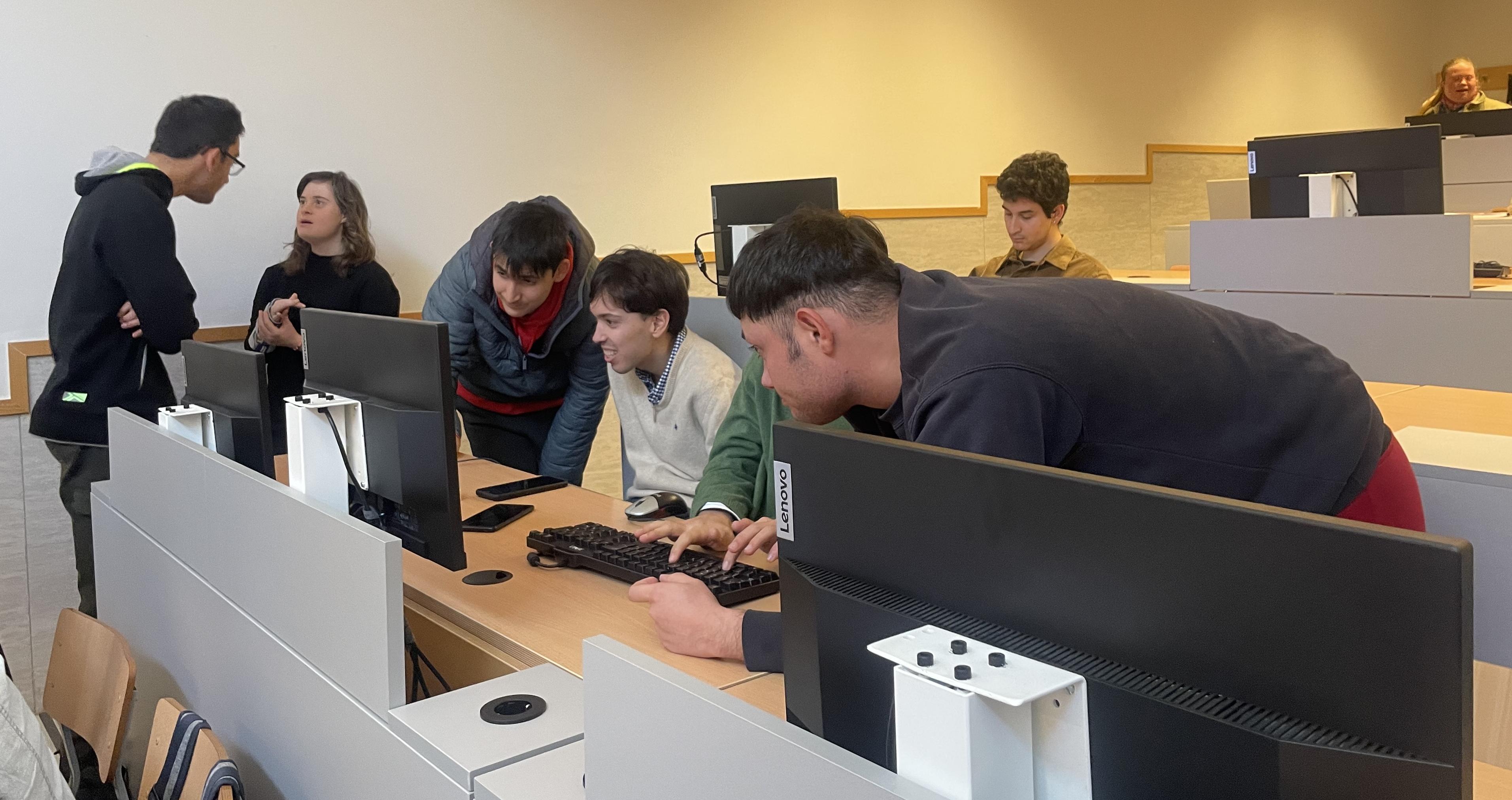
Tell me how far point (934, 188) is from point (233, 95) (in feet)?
10.5

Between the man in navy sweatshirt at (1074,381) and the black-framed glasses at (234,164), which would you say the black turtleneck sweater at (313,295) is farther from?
the man in navy sweatshirt at (1074,381)

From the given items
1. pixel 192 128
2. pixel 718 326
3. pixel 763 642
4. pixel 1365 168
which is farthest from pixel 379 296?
pixel 1365 168

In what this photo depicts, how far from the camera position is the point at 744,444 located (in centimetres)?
223

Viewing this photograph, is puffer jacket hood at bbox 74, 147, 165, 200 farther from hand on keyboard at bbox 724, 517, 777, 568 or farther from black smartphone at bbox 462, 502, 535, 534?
hand on keyboard at bbox 724, 517, 777, 568

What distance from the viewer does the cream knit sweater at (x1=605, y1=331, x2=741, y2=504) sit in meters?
2.53

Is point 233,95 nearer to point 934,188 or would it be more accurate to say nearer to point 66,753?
point 66,753

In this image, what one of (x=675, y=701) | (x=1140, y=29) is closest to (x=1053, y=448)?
(x=675, y=701)

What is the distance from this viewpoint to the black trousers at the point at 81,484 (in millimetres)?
2928

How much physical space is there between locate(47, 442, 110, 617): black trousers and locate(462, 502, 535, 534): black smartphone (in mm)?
1302

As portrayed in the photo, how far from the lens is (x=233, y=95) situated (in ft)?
12.2

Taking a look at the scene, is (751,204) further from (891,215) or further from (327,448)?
(891,215)

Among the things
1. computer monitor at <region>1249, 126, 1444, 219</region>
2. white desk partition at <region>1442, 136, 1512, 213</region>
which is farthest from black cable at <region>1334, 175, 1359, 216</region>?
white desk partition at <region>1442, 136, 1512, 213</region>

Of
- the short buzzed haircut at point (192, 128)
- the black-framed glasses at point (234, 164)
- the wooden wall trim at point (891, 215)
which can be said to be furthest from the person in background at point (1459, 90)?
the short buzzed haircut at point (192, 128)

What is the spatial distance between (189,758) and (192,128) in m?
2.00
